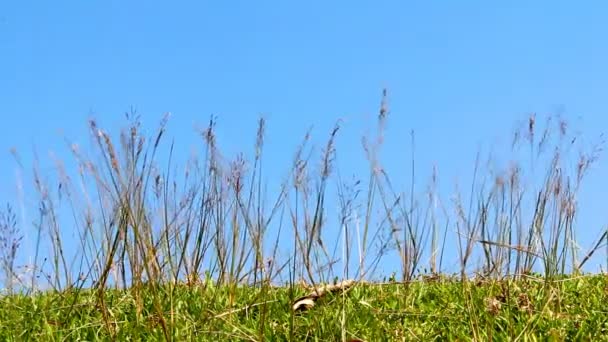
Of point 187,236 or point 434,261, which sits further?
point 434,261

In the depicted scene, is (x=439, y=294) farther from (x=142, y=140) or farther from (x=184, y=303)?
(x=142, y=140)

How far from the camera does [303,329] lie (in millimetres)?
3447

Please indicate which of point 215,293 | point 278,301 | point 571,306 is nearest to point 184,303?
point 215,293

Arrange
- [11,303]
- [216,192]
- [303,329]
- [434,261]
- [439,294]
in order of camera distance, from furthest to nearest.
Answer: [434,261] → [11,303] → [439,294] → [216,192] → [303,329]

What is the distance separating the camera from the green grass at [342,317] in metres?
3.36

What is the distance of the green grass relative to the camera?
3357mm

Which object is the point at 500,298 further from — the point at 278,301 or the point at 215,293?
the point at 215,293

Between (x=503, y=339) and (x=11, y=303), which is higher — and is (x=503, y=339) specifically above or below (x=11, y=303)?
below

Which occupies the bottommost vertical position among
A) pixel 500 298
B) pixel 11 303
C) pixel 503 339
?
pixel 503 339

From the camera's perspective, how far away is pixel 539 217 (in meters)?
4.11

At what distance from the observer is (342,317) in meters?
3.05

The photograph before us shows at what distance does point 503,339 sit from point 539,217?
0.99 metres

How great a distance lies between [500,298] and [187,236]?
4.97 feet

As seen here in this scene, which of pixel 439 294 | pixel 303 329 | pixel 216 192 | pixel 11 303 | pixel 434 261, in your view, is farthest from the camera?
pixel 434 261
